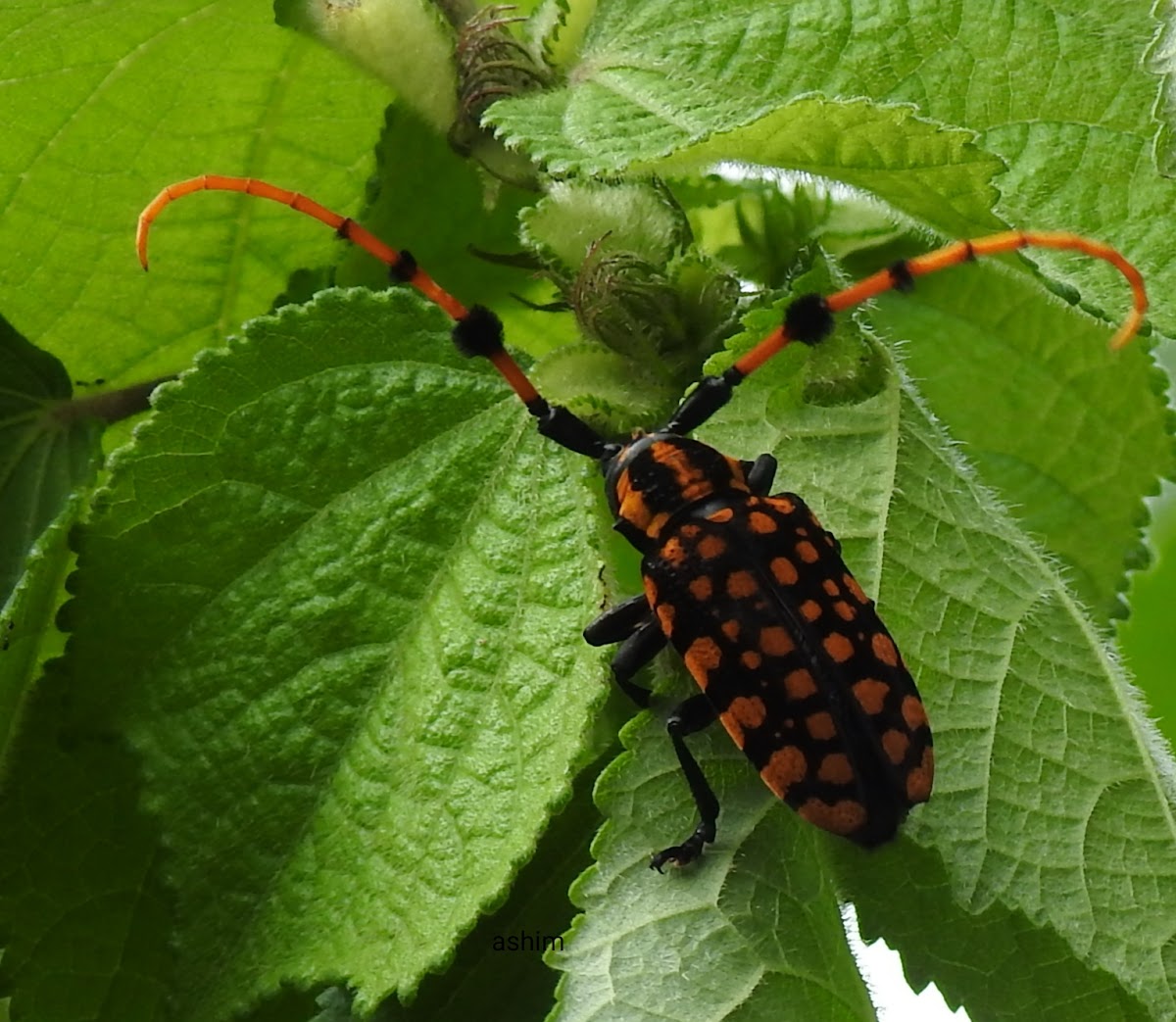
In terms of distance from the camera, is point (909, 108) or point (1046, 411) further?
point (1046, 411)

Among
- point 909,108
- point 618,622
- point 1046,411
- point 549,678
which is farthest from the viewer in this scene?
point 1046,411

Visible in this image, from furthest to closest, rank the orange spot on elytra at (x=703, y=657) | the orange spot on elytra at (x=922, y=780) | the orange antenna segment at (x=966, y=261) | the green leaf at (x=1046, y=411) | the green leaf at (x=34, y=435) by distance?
1. the green leaf at (x=1046, y=411)
2. the green leaf at (x=34, y=435)
3. the orange spot on elytra at (x=703, y=657)
4. the orange spot on elytra at (x=922, y=780)
5. the orange antenna segment at (x=966, y=261)

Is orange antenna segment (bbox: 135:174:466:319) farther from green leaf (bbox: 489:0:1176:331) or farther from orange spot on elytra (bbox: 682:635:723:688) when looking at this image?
orange spot on elytra (bbox: 682:635:723:688)

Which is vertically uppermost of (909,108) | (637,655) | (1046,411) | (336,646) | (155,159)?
(909,108)

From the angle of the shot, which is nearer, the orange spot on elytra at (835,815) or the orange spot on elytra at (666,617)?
the orange spot on elytra at (835,815)

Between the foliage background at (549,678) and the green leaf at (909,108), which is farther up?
the green leaf at (909,108)

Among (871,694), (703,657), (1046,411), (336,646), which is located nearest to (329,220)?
(336,646)

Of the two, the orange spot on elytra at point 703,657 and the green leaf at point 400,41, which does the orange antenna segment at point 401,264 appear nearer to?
the green leaf at point 400,41

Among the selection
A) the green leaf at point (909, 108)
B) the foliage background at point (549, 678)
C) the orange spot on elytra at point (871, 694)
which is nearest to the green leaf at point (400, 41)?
the foliage background at point (549, 678)

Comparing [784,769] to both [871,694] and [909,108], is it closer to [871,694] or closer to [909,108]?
[871,694]
